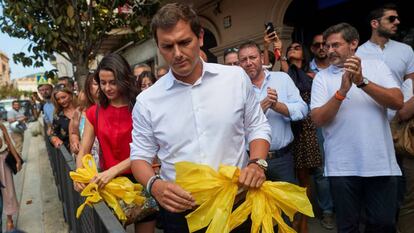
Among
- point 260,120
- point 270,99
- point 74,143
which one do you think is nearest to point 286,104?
point 270,99

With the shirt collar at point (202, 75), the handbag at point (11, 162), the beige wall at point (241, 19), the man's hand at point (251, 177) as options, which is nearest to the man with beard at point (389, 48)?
the shirt collar at point (202, 75)

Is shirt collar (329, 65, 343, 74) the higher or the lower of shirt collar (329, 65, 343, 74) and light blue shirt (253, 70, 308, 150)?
the higher

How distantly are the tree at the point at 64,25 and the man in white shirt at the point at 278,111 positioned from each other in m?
3.53

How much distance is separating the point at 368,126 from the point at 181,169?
1.55m

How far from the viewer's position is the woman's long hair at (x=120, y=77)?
277cm

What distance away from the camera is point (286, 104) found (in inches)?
126

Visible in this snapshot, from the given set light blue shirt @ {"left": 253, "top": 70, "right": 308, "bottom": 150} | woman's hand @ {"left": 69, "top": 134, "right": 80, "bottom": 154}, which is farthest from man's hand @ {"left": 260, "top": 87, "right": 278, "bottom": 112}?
woman's hand @ {"left": 69, "top": 134, "right": 80, "bottom": 154}

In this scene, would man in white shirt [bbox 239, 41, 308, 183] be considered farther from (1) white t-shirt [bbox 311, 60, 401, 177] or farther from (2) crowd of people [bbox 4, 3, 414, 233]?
(1) white t-shirt [bbox 311, 60, 401, 177]

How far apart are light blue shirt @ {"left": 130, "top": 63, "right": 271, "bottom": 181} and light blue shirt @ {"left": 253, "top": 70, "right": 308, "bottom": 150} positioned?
1241 mm

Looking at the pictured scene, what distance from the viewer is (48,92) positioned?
831cm

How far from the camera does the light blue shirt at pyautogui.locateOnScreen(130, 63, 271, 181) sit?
1864 mm

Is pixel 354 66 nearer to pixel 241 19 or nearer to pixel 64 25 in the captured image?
pixel 64 25

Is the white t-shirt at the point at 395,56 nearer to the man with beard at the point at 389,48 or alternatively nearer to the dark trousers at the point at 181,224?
the man with beard at the point at 389,48

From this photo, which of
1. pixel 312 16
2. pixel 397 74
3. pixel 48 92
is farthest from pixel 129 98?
pixel 48 92
